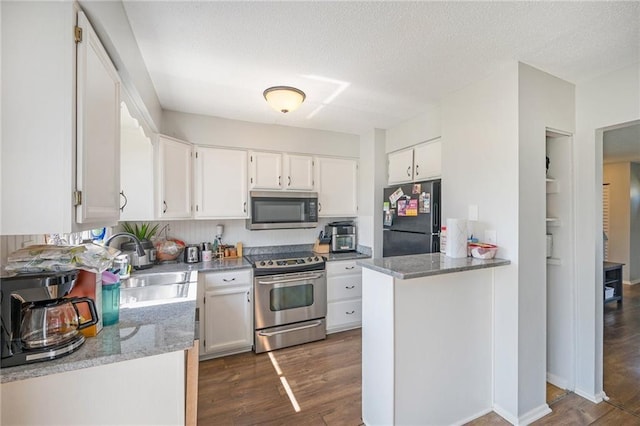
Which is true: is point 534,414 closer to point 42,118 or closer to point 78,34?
point 42,118

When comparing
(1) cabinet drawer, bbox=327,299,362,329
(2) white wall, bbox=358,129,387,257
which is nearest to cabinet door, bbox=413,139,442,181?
(2) white wall, bbox=358,129,387,257

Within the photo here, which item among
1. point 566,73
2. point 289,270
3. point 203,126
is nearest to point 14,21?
point 203,126

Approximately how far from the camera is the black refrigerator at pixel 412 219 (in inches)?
104

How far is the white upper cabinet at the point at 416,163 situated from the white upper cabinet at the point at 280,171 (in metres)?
1.01

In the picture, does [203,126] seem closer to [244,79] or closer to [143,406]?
[244,79]

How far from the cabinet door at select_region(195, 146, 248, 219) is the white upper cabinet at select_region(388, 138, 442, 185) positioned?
1.76 meters

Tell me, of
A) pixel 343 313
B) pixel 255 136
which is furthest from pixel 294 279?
pixel 255 136

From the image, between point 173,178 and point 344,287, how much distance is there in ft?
7.16

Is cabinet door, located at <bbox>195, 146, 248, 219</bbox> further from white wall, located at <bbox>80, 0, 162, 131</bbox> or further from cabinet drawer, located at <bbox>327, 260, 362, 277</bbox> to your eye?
cabinet drawer, located at <bbox>327, 260, 362, 277</bbox>

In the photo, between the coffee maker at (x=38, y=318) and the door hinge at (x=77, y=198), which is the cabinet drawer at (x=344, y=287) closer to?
the coffee maker at (x=38, y=318)

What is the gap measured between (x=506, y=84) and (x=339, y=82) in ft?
3.91

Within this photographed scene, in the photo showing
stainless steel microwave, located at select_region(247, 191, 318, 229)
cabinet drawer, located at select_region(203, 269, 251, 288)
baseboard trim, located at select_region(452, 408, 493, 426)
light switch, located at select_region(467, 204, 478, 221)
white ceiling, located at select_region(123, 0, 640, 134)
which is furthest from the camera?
stainless steel microwave, located at select_region(247, 191, 318, 229)

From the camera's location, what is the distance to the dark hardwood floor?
199 cm

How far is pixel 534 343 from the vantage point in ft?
6.70
